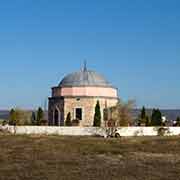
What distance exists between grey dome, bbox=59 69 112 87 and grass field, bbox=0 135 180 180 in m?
23.9

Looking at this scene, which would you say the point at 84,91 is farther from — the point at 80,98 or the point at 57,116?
the point at 57,116

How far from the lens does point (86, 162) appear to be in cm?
1539

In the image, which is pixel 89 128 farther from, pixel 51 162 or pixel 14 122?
pixel 51 162

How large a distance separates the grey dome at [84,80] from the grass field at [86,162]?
23.9 metres

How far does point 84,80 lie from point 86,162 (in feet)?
102

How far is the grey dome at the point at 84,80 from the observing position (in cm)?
4581

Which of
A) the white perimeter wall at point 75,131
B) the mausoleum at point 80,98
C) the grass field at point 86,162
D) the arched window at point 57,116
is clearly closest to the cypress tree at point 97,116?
the mausoleum at point 80,98

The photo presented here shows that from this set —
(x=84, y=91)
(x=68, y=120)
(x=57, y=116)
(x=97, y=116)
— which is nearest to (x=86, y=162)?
(x=97, y=116)

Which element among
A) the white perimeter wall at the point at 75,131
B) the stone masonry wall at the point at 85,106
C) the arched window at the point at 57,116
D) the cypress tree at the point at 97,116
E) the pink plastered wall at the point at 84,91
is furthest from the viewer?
the arched window at the point at 57,116

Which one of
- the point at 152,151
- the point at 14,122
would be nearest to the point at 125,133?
the point at 14,122

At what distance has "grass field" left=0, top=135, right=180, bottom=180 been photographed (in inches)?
480

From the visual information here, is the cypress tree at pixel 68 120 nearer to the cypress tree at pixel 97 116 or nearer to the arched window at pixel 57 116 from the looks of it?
the arched window at pixel 57 116

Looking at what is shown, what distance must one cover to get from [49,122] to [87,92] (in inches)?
217

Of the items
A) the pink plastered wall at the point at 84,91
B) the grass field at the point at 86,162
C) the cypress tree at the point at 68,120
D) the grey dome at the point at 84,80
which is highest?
the grey dome at the point at 84,80
